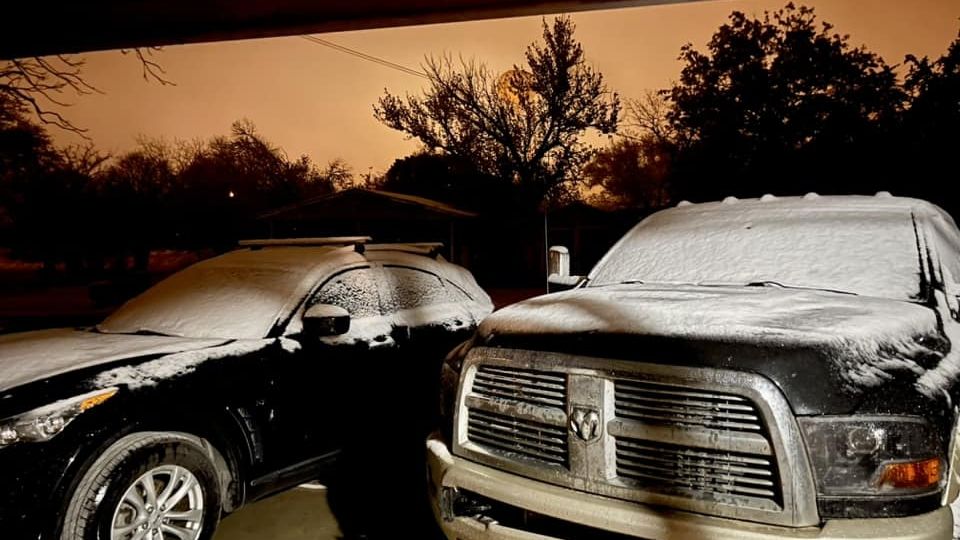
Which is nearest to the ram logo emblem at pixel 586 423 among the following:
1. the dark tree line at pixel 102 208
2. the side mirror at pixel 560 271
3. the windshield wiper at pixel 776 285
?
the windshield wiper at pixel 776 285

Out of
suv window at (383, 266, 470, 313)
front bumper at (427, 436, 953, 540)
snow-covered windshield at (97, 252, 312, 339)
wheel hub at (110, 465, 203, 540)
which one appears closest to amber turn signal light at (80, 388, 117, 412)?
wheel hub at (110, 465, 203, 540)

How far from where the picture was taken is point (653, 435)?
2143 millimetres

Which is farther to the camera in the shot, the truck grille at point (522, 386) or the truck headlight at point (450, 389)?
the truck headlight at point (450, 389)

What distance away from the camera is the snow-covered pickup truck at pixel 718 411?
196 cm

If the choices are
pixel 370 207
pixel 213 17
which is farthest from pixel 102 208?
pixel 213 17

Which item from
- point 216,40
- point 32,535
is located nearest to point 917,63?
point 216,40

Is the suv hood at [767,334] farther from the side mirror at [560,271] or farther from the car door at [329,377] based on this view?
the car door at [329,377]

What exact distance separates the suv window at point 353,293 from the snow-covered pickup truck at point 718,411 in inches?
63.1

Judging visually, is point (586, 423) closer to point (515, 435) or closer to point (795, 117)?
point (515, 435)

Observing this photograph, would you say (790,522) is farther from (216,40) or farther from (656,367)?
(216,40)

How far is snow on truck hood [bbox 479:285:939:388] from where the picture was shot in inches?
83.0

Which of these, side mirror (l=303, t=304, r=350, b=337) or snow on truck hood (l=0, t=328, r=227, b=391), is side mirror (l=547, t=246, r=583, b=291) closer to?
side mirror (l=303, t=304, r=350, b=337)

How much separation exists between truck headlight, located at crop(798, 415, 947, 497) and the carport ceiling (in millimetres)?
5863

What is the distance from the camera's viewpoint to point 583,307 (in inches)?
112
